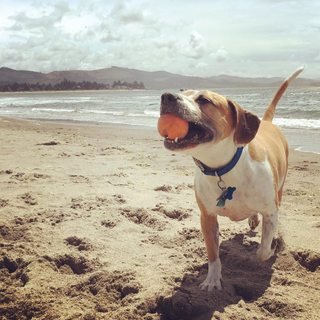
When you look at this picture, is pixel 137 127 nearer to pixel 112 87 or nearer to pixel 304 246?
pixel 304 246

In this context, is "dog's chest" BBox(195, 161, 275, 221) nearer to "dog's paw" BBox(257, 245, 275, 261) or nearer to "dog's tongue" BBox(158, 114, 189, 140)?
"dog's paw" BBox(257, 245, 275, 261)

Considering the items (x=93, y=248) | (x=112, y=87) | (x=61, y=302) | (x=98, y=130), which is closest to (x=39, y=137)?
(x=98, y=130)

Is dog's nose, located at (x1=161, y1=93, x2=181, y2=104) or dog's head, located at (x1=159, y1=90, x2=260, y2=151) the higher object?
dog's nose, located at (x1=161, y1=93, x2=181, y2=104)

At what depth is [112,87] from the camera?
385 ft

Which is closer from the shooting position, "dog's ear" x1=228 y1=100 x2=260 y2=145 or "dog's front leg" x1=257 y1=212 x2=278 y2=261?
"dog's ear" x1=228 y1=100 x2=260 y2=145

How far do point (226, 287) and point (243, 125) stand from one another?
1219 mm

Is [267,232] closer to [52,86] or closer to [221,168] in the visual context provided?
[221,168]

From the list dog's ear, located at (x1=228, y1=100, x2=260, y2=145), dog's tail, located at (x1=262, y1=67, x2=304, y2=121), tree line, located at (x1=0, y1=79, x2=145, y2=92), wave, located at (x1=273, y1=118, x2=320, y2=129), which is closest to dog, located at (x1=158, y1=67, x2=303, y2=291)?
dog's ear, located at (x1=228, y1=100, x2=260, y2=145)

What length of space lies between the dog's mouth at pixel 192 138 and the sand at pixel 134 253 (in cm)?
106

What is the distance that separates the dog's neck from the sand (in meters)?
0.95

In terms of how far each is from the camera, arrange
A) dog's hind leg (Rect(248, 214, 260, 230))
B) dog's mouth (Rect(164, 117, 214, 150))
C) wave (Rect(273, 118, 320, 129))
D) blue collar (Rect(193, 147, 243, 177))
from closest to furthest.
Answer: dog's mouth (Rect(164, 117, 214, 150)) < blue collar (Rect(193, 147, 243, 177)) < dog's hind leg (Rect(248, 214, 260, 230)) < wave (Rect(273, 118, 320, 129))

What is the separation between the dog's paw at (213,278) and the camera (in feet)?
11.8

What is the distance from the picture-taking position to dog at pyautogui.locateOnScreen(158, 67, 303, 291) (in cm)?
333

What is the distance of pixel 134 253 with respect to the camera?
4238 millimetres
